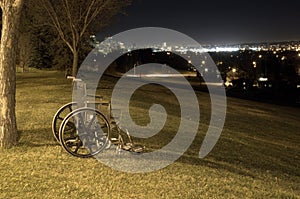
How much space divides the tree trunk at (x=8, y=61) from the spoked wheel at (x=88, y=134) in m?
1.16

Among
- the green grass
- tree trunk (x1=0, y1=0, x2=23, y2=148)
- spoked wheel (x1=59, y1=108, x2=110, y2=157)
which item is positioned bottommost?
the green grass

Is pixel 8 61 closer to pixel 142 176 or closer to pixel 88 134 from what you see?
pixel 88 134

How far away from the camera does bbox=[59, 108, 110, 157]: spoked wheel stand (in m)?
6.82

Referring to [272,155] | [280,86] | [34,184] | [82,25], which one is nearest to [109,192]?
[34,184]

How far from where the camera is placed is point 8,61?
714cm

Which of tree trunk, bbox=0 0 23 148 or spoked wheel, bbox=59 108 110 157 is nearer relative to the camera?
spoked wheel, bbox=59 108 110 157

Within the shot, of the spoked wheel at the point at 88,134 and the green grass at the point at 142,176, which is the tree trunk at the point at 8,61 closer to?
the green grass at the point at 142,176

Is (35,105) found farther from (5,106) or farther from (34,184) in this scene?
(34,184)

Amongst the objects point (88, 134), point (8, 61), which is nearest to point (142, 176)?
point (88, 134)

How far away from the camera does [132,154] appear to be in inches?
285

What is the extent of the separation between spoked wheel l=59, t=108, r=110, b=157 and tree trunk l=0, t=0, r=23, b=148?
1.16 metres

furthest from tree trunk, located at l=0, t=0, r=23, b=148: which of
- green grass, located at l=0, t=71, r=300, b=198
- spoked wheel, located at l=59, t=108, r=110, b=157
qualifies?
spoked wheel, located at l=59, t=108, r=110, b=157

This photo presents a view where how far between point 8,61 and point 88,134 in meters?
1.93

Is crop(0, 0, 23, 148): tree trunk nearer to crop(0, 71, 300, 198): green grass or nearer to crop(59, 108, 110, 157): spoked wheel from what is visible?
crop(0, 71, 300, 198): green grass
